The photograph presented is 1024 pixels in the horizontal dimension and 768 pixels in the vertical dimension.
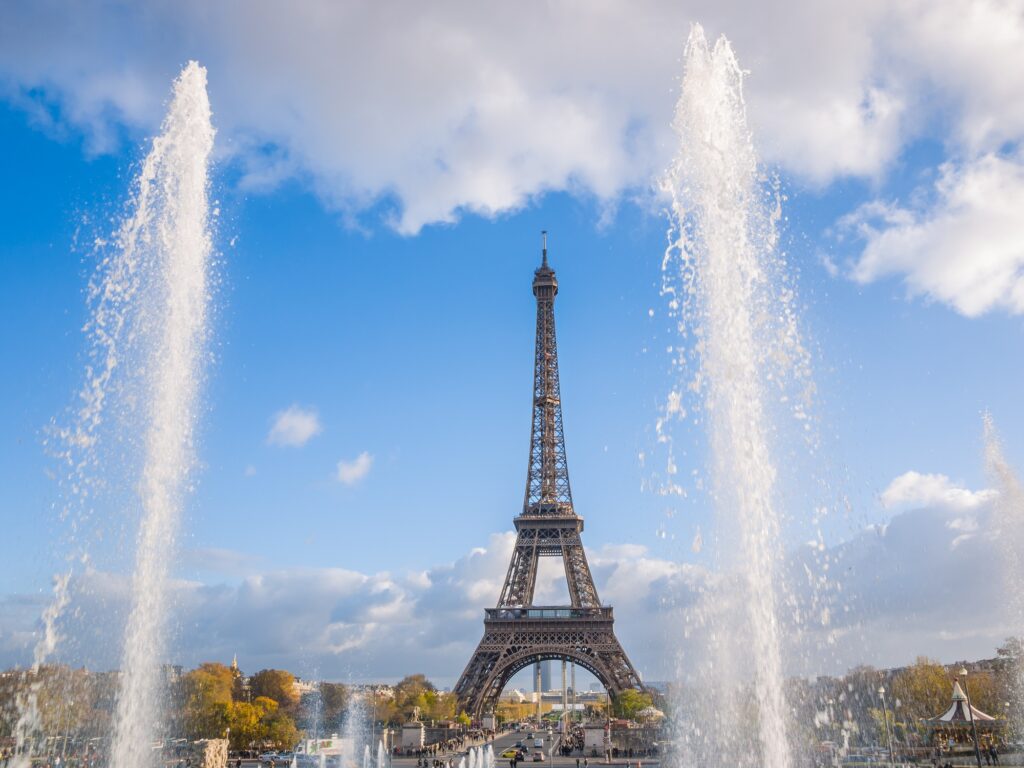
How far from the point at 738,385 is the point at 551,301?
6654cm

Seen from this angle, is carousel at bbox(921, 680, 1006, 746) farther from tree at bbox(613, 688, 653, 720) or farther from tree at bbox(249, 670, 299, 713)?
tree at bbox(249, 670, 299, 713)

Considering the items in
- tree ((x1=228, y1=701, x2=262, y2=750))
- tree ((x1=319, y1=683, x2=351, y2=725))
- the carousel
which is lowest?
tree ((x1=319, y1=683, x2=351, y2=725))

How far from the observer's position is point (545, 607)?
248 ft

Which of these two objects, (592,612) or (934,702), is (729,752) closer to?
(934,702)

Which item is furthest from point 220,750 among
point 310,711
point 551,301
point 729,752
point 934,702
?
point 310,711

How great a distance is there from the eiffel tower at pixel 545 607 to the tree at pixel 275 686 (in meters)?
34.5

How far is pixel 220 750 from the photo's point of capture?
3447 centimetres

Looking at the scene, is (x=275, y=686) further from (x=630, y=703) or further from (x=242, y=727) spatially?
(x=630, y=703)

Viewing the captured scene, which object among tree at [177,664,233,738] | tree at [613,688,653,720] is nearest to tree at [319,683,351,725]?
tree at [177,664,233,738]

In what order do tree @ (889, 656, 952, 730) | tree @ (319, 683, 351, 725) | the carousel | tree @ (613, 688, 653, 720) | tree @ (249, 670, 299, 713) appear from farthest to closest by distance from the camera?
tree @ (319, 683, 351, 725) → tree @ (249, 670, 299, 713) → tree @ (613, 688, 653, 720) → tree @ (889, 656, 952, 730) → the carousel

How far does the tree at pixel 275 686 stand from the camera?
10050cm

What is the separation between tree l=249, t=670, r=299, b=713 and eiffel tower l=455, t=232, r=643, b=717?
34.5m

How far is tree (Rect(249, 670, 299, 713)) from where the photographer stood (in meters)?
100

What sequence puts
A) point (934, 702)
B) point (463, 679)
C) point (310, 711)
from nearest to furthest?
1. point (934, 702)
2. point (463, 679)
3. point (310, 711)
